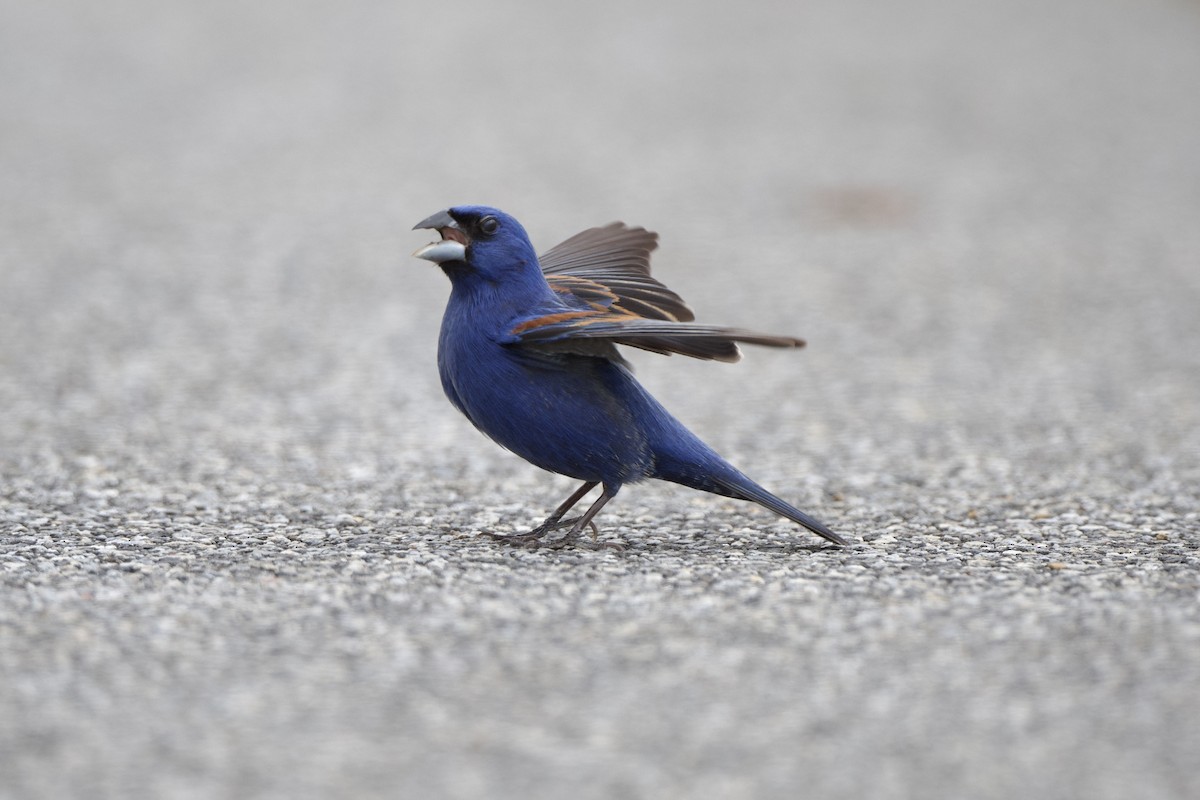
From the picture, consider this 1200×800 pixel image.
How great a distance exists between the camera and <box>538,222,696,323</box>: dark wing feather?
471 cm

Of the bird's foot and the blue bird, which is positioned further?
the bird's foot

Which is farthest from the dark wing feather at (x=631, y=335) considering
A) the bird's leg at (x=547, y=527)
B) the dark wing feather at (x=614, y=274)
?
the bird's leg at (x=547, y=527)

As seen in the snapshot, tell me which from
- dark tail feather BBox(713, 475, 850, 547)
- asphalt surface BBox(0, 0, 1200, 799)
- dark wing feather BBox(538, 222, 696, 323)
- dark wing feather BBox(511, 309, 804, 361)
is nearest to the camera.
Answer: asphalt surface BBox(0, 0, 1200, 799)

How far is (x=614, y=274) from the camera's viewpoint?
4.96 meters

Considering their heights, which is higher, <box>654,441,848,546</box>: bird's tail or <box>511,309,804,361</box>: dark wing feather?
<box>511,309,804,361</box>: dark wing feather

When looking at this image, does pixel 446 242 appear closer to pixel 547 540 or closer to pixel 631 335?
pixel 631 335

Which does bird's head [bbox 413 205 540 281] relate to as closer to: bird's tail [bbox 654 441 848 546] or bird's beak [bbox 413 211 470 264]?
bird's beak [bbox 413 211 470 264]

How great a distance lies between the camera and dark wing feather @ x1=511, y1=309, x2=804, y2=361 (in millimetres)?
3860

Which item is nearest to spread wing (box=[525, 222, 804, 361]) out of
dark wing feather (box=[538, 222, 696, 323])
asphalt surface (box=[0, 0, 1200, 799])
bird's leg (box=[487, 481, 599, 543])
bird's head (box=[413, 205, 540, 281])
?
dark wing feather (box=[538, 222, 696, 323])

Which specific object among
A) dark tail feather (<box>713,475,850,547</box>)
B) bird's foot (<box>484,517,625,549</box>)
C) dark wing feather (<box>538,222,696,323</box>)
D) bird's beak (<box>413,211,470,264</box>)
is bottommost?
bird's foot (<box>484,517,625,549</box>)

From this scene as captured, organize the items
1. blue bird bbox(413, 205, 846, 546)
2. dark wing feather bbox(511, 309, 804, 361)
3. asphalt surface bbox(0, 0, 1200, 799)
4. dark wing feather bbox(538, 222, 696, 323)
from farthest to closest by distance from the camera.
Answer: dark wing feather bbox(538, 222, 696, 323) < blue bird bbox(413, 205, 846, 546) < dark wing feather bbox(511, 309, 804, 361) < asphalt surface bbox(0, 0, 1200, 799)

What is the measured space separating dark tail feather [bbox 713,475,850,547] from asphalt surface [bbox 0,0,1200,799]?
0.16 meters

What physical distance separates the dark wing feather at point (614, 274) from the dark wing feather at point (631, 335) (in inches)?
14.9

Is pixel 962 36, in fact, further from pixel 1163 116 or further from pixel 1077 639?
pixel 1077 639
